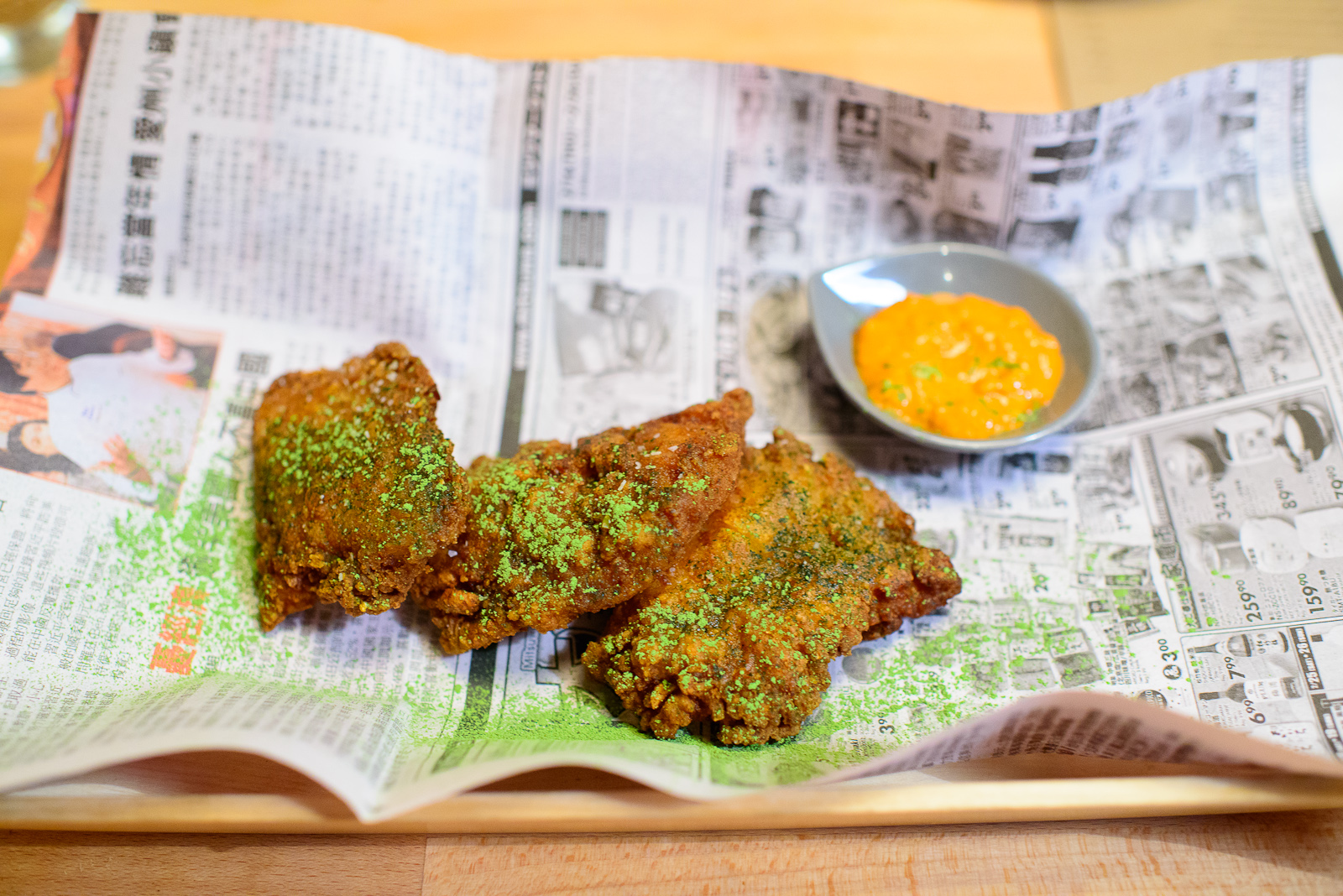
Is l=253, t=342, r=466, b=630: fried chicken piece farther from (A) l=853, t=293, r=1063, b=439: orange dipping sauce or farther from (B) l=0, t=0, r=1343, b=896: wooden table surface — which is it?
(A) l=853, t=293, r=1063, b=439: orange dipping sauce

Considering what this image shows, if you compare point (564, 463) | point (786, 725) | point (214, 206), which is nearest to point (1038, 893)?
point (786, 725)

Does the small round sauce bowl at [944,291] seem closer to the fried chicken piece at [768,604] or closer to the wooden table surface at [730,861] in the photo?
the fried chicken piece at [768,604]

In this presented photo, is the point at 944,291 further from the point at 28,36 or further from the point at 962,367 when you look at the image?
the point at 28,36

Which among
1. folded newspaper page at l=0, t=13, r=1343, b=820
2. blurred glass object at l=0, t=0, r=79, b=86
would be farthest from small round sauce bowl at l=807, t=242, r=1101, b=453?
blurred glass object at l=0, t=0, r=79, b=86

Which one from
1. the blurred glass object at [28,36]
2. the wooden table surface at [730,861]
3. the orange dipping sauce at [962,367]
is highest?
the blurred glass object at [28,36]

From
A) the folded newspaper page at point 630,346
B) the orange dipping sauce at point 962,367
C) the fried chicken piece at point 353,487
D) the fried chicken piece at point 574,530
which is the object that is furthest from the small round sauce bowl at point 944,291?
the fried chicken piece at point 353,487

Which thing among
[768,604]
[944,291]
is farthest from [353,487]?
[944,291]

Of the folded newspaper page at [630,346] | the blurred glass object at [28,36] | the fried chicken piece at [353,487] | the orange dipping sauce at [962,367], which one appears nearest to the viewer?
the fried chicken piece at [353,487]

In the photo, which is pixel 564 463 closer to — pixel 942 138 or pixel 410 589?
pixel 410 589
